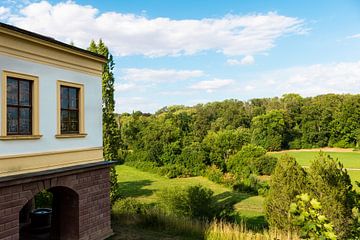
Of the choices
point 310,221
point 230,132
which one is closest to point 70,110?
point 310,221

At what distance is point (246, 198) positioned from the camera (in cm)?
2988

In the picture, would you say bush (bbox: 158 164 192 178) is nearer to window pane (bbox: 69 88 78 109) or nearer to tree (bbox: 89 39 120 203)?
tree (bbox: 89 39 120 203)

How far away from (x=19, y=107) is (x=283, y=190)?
33.3 ft

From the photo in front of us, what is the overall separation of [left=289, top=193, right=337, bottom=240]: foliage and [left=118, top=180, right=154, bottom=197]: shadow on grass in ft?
90.8

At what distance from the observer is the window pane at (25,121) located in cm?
792

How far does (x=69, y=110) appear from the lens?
9.46m

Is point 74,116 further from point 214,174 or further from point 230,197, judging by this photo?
point 214,174

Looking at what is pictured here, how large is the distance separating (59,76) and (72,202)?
137 inches

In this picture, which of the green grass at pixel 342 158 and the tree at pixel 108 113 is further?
the green grass at pixel 342 158


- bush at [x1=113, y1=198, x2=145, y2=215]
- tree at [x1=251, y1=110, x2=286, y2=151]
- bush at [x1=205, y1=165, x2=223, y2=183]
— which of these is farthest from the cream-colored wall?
tree at [x1=251, y1=110, x2=286, y2=151]

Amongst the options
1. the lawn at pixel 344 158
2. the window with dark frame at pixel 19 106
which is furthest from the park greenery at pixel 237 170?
the window with dark frame at pixel 19 106

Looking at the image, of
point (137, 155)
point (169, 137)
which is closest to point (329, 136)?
point (169, 137)

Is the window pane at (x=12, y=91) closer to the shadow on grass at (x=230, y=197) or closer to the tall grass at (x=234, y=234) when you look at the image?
the tall grass at (x=234, y=234)

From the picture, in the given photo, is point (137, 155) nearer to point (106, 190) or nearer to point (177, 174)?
point (177, 174)
